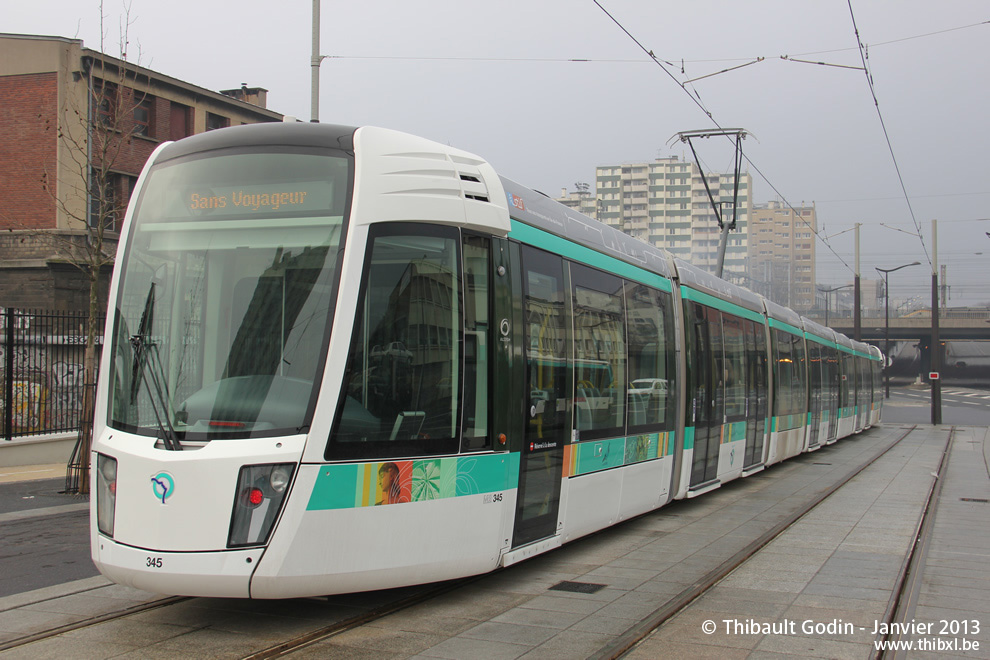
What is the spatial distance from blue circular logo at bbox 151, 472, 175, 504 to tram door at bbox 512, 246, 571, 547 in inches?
106

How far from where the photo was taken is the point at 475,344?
21.7ft

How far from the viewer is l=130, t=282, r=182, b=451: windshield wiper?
568 centimetres

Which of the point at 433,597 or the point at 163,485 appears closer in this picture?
the point at 163,485

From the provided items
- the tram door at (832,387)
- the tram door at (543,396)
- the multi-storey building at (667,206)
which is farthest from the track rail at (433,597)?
the multi-storey building at (667,206)

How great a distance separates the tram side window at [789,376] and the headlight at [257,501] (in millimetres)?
13644

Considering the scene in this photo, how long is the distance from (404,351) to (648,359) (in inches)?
191

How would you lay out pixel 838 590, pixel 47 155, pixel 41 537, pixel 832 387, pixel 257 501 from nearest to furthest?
pixel 257 501 < pixel 838 590 < pixel 41 537 < pixel 832 387 < pixel 47 155

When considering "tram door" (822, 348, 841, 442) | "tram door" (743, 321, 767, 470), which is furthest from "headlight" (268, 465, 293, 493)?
"tram door" (822, 348, 841, 442)

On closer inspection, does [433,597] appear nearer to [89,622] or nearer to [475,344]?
[475,344]

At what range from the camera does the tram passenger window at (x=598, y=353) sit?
839cm

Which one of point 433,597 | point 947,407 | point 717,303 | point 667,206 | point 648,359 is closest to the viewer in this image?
point 433,597

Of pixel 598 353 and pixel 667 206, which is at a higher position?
pixel 667 206

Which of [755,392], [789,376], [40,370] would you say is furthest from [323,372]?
[789,376]

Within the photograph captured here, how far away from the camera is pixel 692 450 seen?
12062 millimetres
